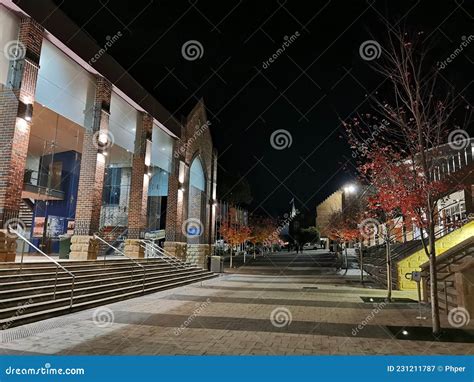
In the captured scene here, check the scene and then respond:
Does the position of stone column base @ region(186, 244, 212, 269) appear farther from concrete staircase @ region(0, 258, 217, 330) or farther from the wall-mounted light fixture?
the wall-mounted light fixture

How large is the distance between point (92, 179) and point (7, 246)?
5.38 metres

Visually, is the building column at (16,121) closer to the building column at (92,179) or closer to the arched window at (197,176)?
the building column at (92,179)

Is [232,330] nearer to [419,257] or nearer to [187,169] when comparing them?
[419,257]

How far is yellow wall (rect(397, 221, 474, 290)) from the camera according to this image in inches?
612

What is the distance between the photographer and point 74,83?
47.0 ft

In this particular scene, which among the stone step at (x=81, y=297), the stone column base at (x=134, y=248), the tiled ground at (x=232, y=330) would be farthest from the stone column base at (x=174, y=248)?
the tiled ground at (x=232, y=330)

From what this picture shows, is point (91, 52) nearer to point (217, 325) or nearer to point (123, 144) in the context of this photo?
point (123, 144)

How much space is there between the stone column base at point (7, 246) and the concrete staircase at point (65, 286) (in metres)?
0.41

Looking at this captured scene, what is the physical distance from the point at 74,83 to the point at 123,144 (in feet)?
16.8

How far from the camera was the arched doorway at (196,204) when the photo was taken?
79.6 ft

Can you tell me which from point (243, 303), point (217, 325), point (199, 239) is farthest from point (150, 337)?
point (199, 239)

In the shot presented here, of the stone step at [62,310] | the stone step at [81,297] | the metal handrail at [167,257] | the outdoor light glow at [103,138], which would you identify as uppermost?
the outdoor light glow at [103,138]

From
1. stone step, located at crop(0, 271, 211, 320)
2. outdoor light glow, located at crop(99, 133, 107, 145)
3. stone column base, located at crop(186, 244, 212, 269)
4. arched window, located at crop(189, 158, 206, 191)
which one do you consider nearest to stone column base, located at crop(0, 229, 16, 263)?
stone step, located at crop(0, 271, 211, 320)

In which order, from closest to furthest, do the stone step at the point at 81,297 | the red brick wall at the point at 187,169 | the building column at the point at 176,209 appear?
the stone step at the point at 81,297, the building column at the point at 176,209, the red brick wall at the point at 187,169
